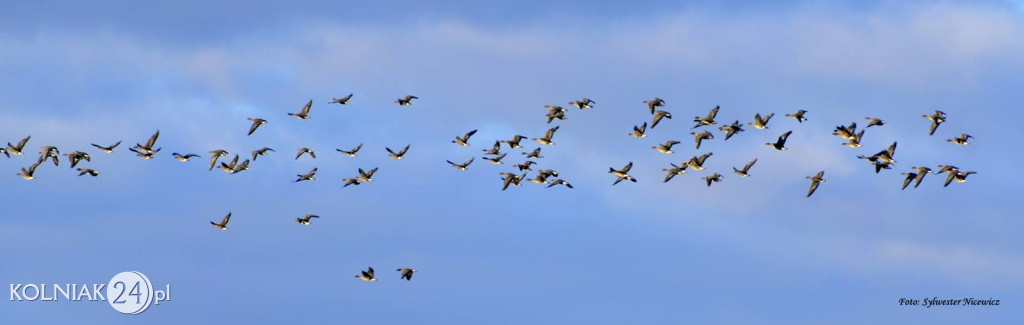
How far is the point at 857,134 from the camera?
120 metres

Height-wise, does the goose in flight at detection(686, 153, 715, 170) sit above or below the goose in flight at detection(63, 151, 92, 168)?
above

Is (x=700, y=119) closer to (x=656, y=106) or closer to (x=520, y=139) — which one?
(x=656, y=106)

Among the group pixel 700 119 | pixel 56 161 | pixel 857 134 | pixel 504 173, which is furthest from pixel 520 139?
pixel 56 161

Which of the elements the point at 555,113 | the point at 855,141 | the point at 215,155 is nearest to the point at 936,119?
the point at 855,141

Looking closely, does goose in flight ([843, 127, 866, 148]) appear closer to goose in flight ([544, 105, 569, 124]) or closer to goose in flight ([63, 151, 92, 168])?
goose in flight ([544, 105, 569, 124])

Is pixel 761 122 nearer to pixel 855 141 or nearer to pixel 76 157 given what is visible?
pixel 855 141

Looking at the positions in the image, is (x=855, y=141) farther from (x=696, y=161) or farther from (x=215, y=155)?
(x=215, y=155)

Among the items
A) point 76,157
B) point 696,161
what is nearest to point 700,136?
point 696,161

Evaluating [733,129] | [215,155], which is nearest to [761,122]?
[733,129]

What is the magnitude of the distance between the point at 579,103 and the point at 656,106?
16.7ft

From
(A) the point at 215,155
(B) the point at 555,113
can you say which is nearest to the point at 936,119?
(B) the point at 555,113

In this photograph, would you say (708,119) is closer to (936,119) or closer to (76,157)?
(936,119)

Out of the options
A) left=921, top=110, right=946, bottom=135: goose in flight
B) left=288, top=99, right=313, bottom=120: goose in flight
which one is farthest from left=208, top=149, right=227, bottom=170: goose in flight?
left=921, top=110, right=946, bottom=135: goose in flight

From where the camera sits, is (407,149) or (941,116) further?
(407,149)
